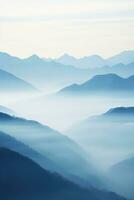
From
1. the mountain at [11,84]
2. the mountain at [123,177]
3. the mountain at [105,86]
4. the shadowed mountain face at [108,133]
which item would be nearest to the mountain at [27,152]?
the mountain at [123,177]

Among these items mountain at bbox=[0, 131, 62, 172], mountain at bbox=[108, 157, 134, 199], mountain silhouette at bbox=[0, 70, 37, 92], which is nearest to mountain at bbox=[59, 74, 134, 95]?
mountain silhouette at bbox=[0, 70, 37, 92]

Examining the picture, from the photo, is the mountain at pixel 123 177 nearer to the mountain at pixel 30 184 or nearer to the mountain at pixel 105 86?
the mountain at pixel 30 184

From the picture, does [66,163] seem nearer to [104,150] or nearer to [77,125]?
[104,150]

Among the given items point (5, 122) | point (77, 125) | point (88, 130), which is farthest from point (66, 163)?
point (77, 125)

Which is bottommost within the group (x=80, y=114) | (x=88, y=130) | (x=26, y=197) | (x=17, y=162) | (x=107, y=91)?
(x=26, y=197)

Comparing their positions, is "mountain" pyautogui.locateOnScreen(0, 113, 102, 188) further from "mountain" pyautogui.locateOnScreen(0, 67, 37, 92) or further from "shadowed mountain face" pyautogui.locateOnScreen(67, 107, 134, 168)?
"mountain" pyautogui.locateOnScreen(0, 67, 37, 92)
